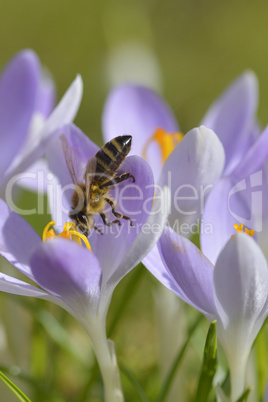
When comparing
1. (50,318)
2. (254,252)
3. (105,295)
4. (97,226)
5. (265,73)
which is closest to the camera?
(254,252)

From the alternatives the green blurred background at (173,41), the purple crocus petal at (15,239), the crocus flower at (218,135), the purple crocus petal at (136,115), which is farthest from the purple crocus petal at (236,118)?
the green blurred background at (173,41)

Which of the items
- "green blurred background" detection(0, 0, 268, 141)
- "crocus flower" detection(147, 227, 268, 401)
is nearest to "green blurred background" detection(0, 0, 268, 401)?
"green blurred background" detection(0, 0, 268, 141)

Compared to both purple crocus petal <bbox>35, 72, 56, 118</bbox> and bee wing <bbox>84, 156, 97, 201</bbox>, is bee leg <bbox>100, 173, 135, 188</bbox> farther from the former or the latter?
purple crocus petal <bbox>35, 72, 56, 118</bbox>

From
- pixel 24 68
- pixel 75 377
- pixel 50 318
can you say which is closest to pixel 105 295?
pixel 50 318

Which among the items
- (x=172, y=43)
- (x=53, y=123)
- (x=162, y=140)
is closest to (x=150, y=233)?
(x=53, y=123)

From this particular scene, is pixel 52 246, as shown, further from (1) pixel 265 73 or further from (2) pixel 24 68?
(1) pixel 265 73

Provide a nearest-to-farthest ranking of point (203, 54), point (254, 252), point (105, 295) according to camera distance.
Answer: point (254, 252)
point (105, 295)
point (203, 54)

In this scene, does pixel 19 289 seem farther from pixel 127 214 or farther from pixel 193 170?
pixel 193 170
